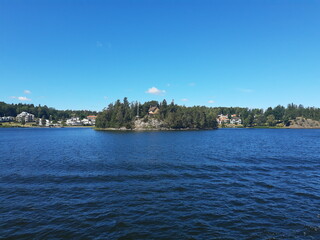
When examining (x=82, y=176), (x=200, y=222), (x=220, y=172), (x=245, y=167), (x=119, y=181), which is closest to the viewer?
(x=200, y=222)

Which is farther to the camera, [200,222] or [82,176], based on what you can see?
[82,176]

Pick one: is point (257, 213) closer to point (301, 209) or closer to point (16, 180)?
point (301, 209)

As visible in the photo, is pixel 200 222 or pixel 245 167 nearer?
pixel 200 222

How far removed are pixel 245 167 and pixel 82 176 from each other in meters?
31.4

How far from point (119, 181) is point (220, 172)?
1810 cm

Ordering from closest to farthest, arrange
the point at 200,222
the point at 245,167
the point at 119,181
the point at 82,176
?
the point at 200,222 < the point at 119,181 < the point at 82,176 < the point at 245,167

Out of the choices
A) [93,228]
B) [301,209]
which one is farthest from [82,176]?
[301,209]

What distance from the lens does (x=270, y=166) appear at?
39781mm

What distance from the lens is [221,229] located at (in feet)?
53.1

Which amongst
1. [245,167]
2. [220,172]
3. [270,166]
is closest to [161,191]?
[220,172]

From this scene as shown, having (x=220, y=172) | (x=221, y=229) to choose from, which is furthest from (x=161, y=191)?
(x=220, y=172)

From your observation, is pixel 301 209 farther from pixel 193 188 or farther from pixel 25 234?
pixel 25 234

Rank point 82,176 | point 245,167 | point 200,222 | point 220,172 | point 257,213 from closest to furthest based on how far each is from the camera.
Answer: point 200,222, point 257,213, point 82,176, point 220,172, point 245,167

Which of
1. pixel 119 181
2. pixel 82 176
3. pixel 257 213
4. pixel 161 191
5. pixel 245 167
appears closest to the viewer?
pixel 257 213
